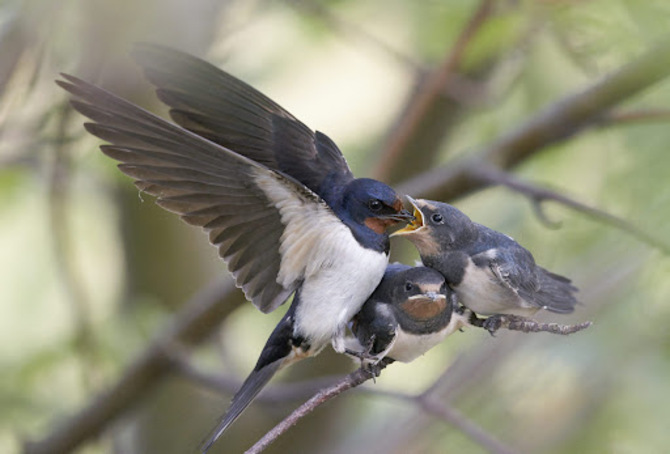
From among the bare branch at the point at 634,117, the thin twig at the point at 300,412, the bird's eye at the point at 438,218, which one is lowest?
the thin twig at the point at 300,412

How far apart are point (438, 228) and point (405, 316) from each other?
0.17 meters

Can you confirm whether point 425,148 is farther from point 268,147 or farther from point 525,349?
point 268,147

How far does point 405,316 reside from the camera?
5.79 feet

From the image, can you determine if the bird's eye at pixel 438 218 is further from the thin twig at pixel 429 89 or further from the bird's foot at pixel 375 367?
the thin twig at pixel 429 89

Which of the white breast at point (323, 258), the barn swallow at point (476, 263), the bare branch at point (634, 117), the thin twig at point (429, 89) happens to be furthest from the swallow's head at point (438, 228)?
the thin twig at point (429, 89)

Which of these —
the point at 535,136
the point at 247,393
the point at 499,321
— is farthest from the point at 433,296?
the point at 535,136

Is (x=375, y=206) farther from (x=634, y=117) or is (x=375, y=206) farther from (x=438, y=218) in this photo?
(x=634, y=117)

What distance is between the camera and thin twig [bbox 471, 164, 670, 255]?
6.39 ft

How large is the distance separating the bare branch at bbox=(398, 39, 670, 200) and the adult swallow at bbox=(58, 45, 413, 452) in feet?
3.30

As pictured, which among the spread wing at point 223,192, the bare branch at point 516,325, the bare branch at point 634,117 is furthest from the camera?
the bare branch at point 634,117

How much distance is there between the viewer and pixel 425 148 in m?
3.88

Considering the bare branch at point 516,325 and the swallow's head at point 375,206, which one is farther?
the swallow's head at point 375,206

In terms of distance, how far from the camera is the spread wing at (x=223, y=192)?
1659mm

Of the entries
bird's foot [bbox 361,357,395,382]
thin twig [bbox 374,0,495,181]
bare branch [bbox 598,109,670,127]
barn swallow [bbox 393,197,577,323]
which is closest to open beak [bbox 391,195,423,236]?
barn swallow [bbox 393,197,577,323]
